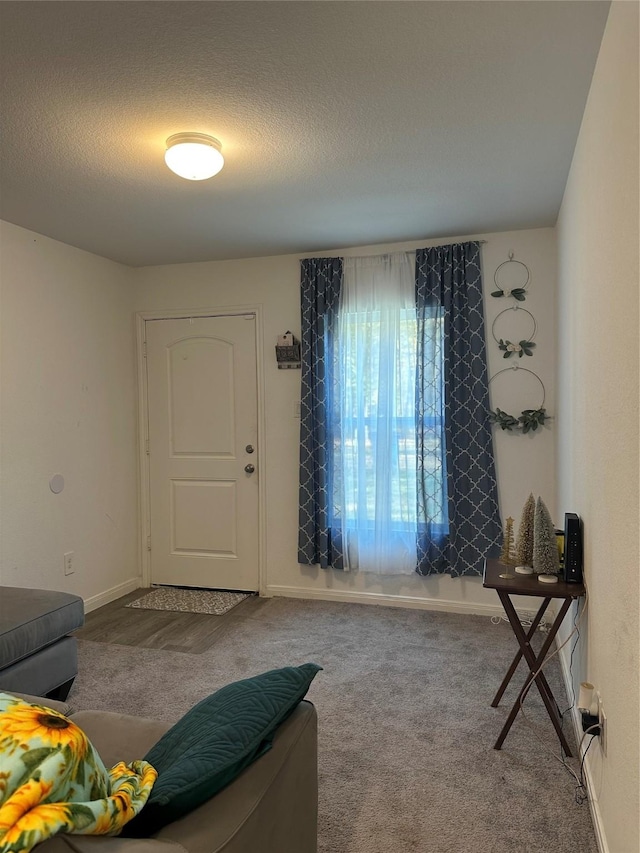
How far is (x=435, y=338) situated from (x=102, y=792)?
3368 millimetres

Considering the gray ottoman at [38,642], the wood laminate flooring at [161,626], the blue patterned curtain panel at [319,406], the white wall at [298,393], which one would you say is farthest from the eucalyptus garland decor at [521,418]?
the gray ottoman at [38,642]

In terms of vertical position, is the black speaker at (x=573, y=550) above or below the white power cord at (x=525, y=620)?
above

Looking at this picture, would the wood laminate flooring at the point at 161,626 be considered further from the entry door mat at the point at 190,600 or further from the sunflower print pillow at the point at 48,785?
the sunflower print pillow at the point at 48,785

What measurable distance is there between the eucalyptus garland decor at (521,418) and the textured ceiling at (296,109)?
0.96m

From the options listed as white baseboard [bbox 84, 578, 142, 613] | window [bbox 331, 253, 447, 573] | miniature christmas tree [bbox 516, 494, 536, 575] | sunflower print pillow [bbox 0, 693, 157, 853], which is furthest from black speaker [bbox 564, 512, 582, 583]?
white baseboard [bbox 84, 578, 142, 613]

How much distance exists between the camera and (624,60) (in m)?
1.45

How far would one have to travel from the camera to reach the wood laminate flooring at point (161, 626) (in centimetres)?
349

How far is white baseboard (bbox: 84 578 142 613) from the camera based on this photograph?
4126mm

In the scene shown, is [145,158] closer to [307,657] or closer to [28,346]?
[28,346]

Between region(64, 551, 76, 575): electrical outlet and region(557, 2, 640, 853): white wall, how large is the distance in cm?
310

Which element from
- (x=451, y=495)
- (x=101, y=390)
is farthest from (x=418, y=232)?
(x=101, y=390)

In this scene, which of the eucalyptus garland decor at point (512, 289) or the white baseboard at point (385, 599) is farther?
the white baseboard at point (385, 599)

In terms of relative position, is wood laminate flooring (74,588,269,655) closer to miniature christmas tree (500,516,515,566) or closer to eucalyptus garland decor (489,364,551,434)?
miniature christmas tree (500,516,515,566)

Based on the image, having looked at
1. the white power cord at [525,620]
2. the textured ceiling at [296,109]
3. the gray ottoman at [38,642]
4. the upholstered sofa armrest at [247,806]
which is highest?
the textured ceiling at [296,109]
